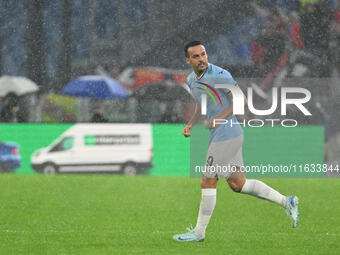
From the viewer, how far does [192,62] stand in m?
6.68

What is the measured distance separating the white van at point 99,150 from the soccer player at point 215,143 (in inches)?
282

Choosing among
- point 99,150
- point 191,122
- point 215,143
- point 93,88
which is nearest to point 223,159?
point 215,143

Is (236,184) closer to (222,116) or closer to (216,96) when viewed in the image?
(222,116)

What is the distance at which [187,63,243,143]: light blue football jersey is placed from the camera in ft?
21.3

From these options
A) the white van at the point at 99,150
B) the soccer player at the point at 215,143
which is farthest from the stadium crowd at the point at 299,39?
the soccer player at the point at 215,143

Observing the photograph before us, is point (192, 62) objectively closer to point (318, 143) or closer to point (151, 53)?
point (318, 143)

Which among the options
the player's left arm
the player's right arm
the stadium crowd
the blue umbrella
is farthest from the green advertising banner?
the player's left arm

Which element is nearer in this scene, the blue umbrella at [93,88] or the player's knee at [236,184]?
the player's knee at [236,184]

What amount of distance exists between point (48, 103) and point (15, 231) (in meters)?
11.3

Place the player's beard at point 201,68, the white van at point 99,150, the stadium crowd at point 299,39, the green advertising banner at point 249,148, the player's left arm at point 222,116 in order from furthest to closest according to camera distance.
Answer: the stadium crowd at point 299,39 < the white van at point 99,150 < the green advertising banner at point 249,148 < the player's beard at point 201,68 < the player's left arm at point 222,116

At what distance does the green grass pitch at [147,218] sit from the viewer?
644 cm

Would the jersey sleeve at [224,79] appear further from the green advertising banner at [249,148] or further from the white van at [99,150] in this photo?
the white van at [99,150]

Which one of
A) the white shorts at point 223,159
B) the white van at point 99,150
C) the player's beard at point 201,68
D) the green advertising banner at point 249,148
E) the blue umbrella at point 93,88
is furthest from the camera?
the blue umbrella at point 93,88

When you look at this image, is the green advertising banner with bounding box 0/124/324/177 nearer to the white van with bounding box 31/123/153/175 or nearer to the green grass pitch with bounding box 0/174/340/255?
the white van with bounding box 31/123/153/175
